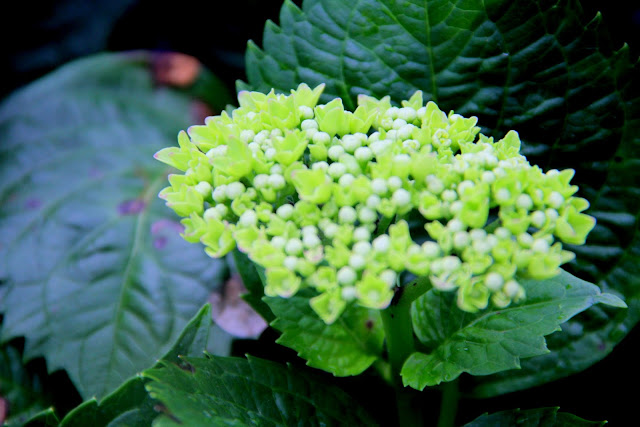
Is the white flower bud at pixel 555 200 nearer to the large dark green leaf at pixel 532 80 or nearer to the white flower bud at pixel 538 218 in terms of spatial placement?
the white flower bud at pixel 538 218

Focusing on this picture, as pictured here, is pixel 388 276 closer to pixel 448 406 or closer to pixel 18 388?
pixel 448 406

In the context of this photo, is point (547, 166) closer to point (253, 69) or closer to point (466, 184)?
point (466, 184)

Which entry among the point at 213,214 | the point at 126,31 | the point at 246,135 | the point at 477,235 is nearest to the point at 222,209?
the point at 213,214

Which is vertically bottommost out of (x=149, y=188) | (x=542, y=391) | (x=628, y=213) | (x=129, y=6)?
(x=542, y=391)

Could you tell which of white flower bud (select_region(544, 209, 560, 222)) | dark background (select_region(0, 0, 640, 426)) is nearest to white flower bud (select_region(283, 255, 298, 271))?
white flower bud (select_region(544, 209, 560, 222))

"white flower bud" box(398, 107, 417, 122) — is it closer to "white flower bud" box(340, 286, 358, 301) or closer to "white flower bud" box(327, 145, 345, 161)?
"white flower bud" box(327, 145, 345, 161)

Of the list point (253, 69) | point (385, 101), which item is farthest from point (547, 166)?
point (253, 69)

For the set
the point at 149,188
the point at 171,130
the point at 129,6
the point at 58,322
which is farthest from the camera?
the point at 129,6
